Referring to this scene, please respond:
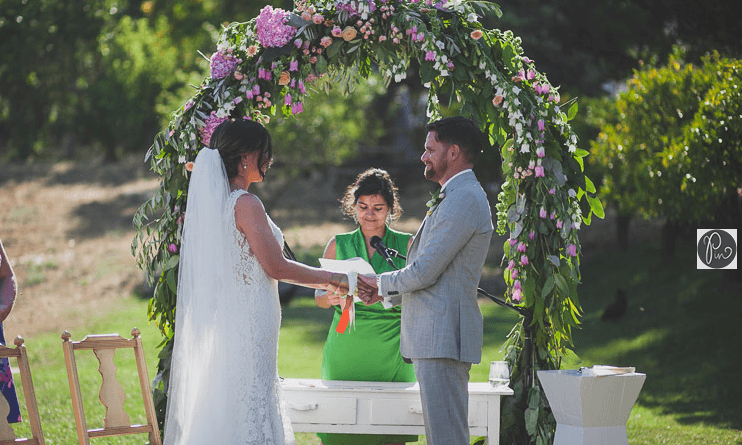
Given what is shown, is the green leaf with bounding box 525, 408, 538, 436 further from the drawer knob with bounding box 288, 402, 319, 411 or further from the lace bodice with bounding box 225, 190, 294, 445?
the lace bodice with bounding box 225, 190, 294, 445

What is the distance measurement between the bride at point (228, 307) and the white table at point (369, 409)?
0.64 metres

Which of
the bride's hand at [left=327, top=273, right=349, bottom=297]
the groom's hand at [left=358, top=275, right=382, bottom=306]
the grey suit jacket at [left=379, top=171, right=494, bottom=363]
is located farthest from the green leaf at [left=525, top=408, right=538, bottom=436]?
the bride's hand at [left=327, top=273, right=349, bottom=297]

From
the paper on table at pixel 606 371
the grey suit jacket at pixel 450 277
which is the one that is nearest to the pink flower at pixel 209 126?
the grey suit jacket at pixel 450 277

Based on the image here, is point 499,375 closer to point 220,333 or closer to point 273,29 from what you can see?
point 220,333

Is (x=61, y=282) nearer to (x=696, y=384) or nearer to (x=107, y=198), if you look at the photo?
(x=107, y=198)

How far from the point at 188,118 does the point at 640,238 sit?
50.3 feet

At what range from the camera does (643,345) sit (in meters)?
12.1

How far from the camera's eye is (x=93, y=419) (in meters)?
7.74

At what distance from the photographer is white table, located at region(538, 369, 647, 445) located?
4383 mm

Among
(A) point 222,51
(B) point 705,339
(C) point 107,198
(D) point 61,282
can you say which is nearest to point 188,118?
(A) point 222,51

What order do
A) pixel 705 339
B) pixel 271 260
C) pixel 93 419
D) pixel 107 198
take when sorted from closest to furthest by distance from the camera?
1. pixel 271 260
2. pixel 93 419
3. pixel 705 339
4. pixel 107 198

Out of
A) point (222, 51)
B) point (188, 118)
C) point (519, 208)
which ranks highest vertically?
point (222, 51)

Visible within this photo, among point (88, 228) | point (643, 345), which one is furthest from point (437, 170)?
point (88, 228)

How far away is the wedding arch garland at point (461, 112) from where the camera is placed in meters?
5.09
